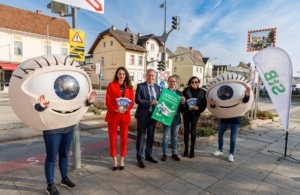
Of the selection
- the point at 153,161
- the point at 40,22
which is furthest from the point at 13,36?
the point at 153,161

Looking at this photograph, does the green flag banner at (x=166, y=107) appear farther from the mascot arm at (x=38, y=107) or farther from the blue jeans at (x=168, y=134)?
the mascot arm at (x=38, y=107)

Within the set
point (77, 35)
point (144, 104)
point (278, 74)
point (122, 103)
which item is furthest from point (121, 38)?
point (122, 103)

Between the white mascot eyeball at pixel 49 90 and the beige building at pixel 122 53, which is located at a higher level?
the beige building at pixel 122 53

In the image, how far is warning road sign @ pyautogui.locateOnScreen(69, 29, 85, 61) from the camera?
150 inches

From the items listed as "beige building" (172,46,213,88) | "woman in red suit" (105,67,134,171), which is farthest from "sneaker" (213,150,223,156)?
"beige building" (172,46,213,88)

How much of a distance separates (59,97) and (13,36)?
29.2m

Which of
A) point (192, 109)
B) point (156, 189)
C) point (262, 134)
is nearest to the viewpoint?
point (156, 189)

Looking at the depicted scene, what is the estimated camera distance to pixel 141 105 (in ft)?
13.7

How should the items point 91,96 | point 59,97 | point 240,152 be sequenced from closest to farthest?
point 59,97, point 91,96, point 240,152

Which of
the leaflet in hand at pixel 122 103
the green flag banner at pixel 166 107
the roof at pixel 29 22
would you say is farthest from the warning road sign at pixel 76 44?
the roof at pixel 29 22

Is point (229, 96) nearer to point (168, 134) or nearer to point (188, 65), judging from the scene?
point (168, 134)

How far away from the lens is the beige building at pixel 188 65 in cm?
5244

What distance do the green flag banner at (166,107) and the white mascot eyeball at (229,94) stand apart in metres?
0.83

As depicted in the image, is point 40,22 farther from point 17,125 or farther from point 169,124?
point 169,124
